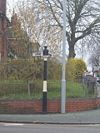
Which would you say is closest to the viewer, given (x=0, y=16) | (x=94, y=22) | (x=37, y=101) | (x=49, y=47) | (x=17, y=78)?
(x=37, y=101)

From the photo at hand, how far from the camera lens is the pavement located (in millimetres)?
19703

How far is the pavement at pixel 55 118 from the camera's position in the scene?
1970cm

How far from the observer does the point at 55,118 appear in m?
20.7

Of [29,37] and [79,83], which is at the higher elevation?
[29,37]

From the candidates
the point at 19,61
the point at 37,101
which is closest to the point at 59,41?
the point at 19,61

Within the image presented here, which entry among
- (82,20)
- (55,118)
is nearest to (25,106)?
(55,118)

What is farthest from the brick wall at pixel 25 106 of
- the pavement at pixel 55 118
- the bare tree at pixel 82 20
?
the bare tree at pixel 82 20

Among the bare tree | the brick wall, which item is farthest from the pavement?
the bare tree

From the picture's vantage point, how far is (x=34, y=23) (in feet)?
88.5

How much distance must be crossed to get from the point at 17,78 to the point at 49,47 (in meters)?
3.18

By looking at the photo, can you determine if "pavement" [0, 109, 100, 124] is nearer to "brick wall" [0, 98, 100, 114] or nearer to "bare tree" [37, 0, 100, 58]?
"brick wall" [0, 98, 100, 114]

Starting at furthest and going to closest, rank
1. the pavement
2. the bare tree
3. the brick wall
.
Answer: the bare tree, the brick wall, the pavement

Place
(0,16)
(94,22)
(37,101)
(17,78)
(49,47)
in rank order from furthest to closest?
(94,22)
(0,16)
(49,47)
(17,78)
(37,101)

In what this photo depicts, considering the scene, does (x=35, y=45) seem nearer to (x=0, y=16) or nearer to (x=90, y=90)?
(x=90, y=90)
